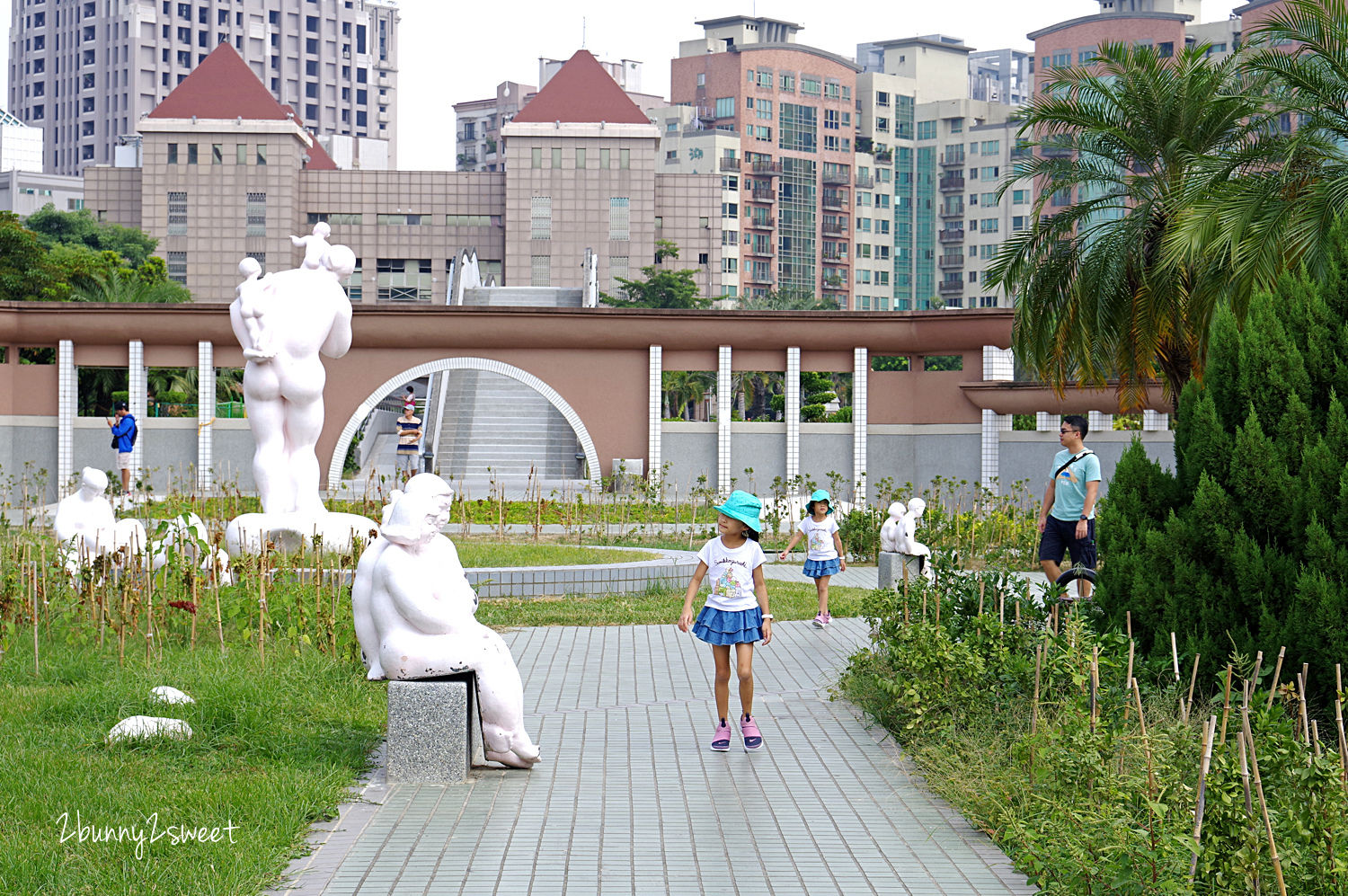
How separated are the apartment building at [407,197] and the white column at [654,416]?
37957mm

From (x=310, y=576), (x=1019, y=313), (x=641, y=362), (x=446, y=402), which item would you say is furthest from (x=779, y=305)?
(x=310, y=576)

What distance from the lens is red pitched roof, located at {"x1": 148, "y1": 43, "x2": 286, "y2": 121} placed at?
63000mm

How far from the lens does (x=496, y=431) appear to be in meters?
30.7

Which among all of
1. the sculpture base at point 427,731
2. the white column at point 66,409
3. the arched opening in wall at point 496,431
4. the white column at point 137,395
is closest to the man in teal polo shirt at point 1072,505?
the sculpture base at point 427,731

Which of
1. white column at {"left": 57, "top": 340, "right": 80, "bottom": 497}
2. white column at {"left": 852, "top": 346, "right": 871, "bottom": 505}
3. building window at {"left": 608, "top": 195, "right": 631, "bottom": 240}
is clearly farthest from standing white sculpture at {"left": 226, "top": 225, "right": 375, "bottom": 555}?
building window at {"left": 608, "top": 195, "right": 631, "bottom": 240}

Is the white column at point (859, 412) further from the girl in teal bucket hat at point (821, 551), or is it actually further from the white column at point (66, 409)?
the girl in teal bucket hat at point (821, 551)

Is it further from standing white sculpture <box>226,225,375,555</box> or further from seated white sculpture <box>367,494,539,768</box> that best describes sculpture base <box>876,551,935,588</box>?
seated white sculpture <box>367,494,539,768</box>

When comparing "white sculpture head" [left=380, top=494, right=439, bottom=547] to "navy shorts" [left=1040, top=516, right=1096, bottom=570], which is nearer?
"white sculpture head" [left=380, top=494, right=439, bottom=547]

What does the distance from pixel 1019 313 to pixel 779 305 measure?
162 ft

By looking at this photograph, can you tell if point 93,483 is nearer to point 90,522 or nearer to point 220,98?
point 90,522

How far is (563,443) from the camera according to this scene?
101 feet

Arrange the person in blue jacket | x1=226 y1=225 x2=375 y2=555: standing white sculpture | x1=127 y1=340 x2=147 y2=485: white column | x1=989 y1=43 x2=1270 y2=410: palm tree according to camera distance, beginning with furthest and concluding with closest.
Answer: x1=127 y1=340 x2=147 y2=485: white column → the person in blue jacket → x1=989 y1=43 x2=1270 y2=410: palm tree → x1=226 y1=225 x2=375 y2=555: standing white sculpture

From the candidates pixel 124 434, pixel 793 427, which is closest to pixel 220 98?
pixel 124 434

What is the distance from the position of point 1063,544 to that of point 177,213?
60081 millimetres
